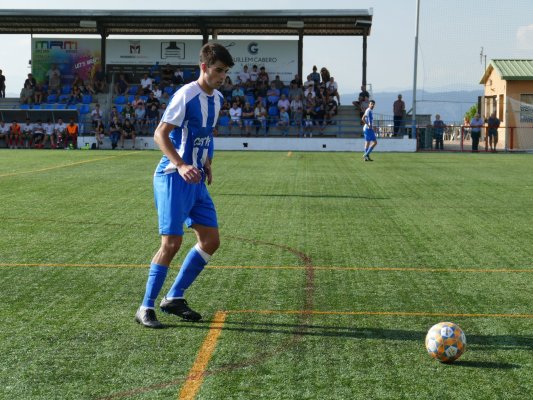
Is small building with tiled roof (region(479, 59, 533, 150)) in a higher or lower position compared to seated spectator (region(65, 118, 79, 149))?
higher

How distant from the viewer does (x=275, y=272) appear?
7969 millimetres

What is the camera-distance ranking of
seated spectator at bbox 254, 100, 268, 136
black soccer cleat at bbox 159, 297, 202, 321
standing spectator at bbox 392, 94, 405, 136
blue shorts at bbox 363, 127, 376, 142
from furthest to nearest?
standing spectator at bbox 392, 94, 405, 136 < seated spectator at bbox 254, 100, 268, 136 < blue shorts at bbox 363, 127, 376, 142 < black soccer cleat at bbox 159, 297, 202, 321

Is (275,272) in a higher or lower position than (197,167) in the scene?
lower

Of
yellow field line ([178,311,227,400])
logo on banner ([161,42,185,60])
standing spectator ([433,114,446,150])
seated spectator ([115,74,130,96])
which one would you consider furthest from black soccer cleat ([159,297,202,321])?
logo on banner ([161,42,185,60])

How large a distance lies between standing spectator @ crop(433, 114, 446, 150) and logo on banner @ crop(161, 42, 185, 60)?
13.2 m

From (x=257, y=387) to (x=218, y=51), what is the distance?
236 cm

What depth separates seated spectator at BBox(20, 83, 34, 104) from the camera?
42344mm

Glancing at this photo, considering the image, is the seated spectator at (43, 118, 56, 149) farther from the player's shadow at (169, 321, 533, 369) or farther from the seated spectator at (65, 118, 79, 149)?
the player's shadow at (169, 321, 533, 369)

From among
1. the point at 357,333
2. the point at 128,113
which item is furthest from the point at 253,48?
the point at 357,333

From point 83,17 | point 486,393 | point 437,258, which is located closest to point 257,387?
point 486,393

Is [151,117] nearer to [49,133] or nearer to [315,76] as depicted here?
[49,133]

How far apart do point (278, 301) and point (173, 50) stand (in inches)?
1492

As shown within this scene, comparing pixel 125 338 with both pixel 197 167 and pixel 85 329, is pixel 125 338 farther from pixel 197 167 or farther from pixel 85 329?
pixel 197 167

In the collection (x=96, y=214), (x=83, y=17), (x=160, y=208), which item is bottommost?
(x=96, y=214)
